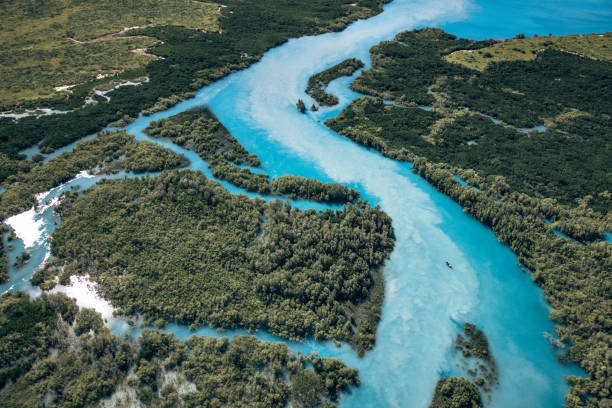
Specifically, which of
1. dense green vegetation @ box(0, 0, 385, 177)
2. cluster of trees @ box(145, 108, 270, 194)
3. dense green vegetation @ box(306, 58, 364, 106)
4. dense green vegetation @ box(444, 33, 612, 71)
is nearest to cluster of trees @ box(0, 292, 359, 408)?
cluster of trees @ box(145, 108, 270, 194)

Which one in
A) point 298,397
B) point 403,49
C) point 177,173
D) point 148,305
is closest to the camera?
point 298,397

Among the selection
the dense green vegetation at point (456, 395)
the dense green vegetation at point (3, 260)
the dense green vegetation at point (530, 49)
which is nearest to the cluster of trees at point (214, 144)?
the dense green vegetation at point (3, 260)

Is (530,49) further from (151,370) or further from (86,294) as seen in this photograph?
(86,294)

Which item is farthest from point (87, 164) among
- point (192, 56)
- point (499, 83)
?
point (499, 83)

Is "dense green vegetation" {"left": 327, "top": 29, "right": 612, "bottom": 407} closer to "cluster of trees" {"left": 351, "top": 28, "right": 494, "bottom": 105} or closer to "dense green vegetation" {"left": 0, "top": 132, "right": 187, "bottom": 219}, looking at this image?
"cluster of trees" {"left": 351, "top": 28, "right": 494, "bottom": 105}

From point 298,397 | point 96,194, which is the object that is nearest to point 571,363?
point 298,397

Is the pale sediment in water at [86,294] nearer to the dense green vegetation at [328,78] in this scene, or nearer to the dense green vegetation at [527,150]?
the dense green vegetation at [527,150]

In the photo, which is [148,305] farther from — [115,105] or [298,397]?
[115,105]
